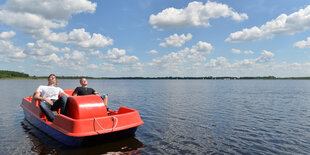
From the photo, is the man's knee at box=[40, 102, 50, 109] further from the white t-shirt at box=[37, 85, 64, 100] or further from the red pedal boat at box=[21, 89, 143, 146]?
the red pedal boat at box=[21, 89, 143, 146]

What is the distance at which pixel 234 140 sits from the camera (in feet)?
26.9

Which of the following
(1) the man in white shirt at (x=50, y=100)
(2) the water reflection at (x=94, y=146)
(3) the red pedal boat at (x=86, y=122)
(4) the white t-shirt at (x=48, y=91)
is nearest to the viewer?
(3) the red pedal boat at (x=86, y=122)

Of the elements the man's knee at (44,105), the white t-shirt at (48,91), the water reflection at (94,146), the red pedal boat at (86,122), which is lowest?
the water reflection at (94,146)

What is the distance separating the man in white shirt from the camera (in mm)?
7508

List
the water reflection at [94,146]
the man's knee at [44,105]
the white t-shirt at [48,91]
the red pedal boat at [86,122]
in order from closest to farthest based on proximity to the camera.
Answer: the red pedal boat at [86,122]
the water reflection at [94,146]
the man's knee at [44,105]
the white t-shirt at [48,91]

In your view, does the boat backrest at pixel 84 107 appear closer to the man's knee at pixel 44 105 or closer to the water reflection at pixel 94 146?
the water reflection at pixel 94 146

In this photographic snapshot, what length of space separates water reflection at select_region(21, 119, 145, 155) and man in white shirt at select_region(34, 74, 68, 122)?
3.35 feet

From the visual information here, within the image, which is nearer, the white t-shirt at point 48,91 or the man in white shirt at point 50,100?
the man in white shirt at point 50,100

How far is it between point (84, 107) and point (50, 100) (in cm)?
205

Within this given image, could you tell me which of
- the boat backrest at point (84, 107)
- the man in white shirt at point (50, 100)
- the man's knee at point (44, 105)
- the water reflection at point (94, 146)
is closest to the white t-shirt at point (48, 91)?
the man in white shirt at point (50, 100)

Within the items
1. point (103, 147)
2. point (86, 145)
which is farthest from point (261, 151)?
point (86, 145)

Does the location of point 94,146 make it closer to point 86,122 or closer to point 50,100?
point 86,122

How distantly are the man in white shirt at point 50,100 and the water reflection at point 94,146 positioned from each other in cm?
102

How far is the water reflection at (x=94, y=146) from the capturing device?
687 cm
